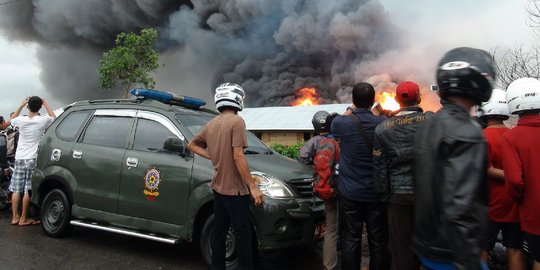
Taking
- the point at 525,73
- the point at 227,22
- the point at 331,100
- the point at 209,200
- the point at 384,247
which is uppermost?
the point at 227,22

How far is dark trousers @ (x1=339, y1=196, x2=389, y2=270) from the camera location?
3600mm

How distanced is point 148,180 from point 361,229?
2379 mm

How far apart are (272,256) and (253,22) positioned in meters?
50.5

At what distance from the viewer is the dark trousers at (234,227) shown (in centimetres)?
360

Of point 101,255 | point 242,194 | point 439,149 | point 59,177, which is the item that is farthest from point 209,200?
point 439,149

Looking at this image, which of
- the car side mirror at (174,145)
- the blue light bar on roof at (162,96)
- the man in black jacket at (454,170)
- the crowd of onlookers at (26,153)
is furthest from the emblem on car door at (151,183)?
the man in black jacket at (454,170)

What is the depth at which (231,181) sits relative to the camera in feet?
11.9

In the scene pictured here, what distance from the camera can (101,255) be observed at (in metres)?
4.91

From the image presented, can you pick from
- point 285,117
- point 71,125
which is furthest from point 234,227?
point 285,117

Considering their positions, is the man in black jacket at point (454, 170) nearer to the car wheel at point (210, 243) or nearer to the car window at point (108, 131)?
the car wheel at point (210, 243)

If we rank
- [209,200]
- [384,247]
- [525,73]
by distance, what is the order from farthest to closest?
[525,73] < [209,200] < [384,247]

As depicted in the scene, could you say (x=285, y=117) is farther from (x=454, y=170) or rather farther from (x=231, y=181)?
(x=454, y=170)

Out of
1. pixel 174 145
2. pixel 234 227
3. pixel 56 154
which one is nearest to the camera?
pixel 234 227

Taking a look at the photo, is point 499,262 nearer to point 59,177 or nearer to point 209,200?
point 209,200
